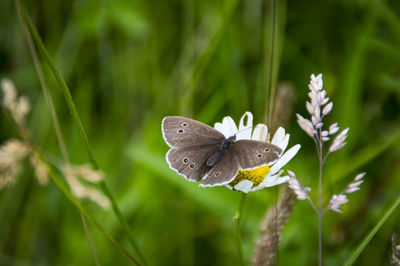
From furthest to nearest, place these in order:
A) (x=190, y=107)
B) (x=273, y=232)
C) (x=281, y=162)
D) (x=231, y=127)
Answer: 1. (x=190, y=107)
2. (x=231, y=127)
3. (x=281, y=162)
4. (x=273, y=232)

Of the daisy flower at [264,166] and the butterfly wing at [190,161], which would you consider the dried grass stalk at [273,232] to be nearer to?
the daisy flower at [264,166]

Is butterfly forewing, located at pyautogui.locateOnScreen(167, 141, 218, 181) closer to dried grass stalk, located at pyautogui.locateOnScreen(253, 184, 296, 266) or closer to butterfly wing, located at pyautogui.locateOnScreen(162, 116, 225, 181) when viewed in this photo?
butterfly wing, located at pyautogui.locateOnScreen(162, 116, 225, 181)

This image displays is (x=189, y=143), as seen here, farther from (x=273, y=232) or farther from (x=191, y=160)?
(x=273, y=232)

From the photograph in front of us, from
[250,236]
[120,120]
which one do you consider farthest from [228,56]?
[250,236]

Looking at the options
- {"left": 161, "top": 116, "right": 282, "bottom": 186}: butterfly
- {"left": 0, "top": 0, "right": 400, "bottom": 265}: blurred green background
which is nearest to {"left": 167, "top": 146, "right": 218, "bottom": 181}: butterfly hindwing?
{"left": 161, "top": 116, "right": 282, "bottom": 186}: butterfly

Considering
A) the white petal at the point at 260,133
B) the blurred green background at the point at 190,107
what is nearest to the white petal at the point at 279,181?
the white petal at the point at 260,133

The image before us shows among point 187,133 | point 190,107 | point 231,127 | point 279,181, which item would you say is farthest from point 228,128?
point 190,107

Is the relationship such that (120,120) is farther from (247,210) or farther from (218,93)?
(247,210)
